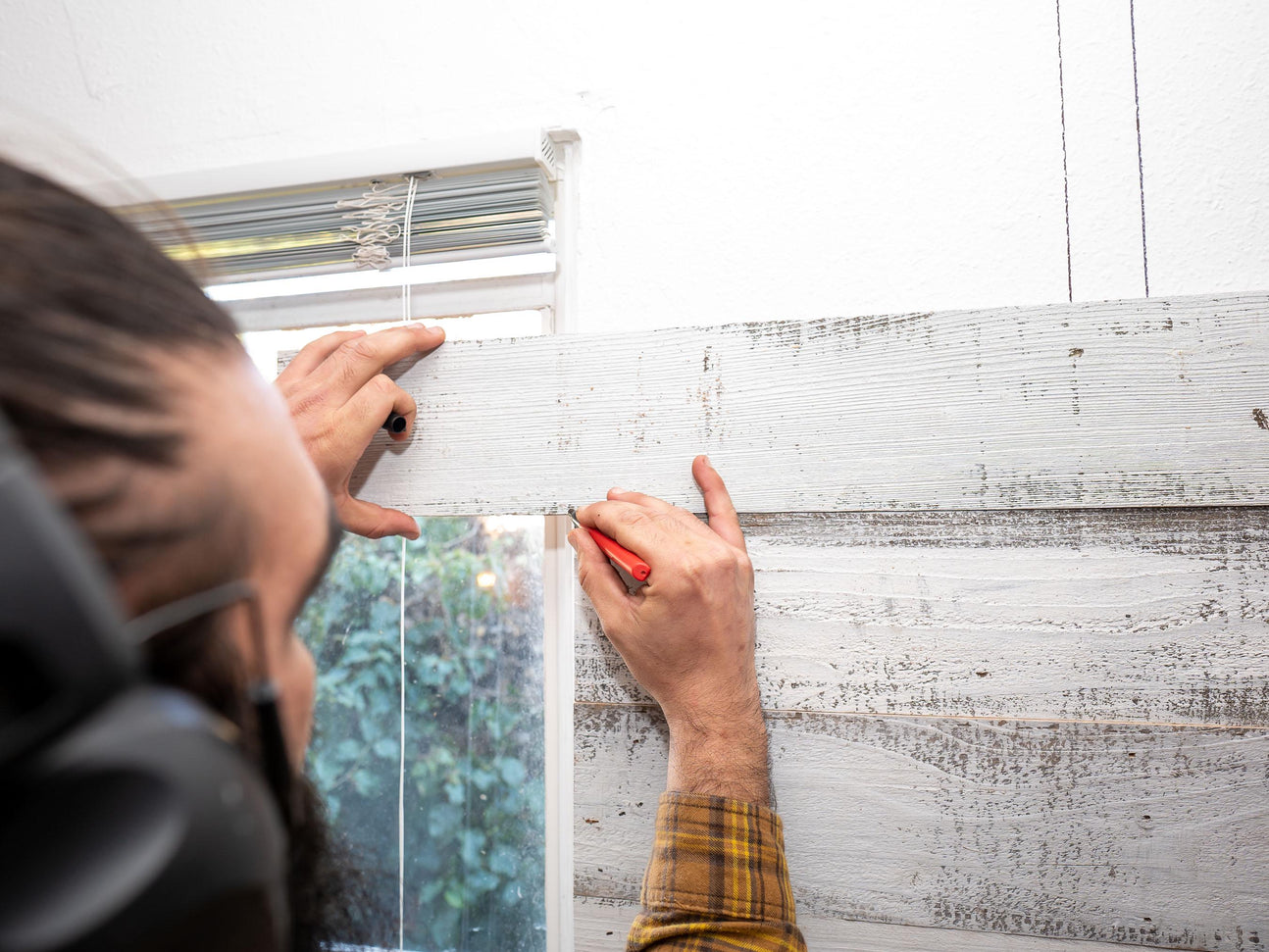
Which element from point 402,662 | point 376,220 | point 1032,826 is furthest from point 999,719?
point 376,220

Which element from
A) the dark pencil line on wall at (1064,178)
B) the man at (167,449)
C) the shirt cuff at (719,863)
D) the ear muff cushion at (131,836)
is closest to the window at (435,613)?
the shirt cuff at (719,863)

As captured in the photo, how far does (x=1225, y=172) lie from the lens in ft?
2.77

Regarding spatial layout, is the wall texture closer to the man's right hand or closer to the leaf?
the man's right hand

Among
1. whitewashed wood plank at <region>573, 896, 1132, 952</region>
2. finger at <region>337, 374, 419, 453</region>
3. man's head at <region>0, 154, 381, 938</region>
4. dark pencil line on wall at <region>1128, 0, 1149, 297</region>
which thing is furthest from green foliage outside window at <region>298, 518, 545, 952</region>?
dark pencil line on wall at <region>1128, 0, 1149, 297</region>

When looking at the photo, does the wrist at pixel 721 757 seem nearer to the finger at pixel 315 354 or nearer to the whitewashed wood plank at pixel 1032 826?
the whitewashed wood plank at pixel 1032 826

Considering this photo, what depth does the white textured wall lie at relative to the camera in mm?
856

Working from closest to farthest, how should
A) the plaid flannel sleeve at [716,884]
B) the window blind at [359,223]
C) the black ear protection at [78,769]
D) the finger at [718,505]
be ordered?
the black ear protection at [78,769] < the plaid flannel sleeve at [716,884] < the finger at [718,505] < the window blind at [359,223]

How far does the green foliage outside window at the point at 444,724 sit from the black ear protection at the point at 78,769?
2.87 ft

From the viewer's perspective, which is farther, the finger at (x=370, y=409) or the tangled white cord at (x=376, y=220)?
the tangled white cord at (x=376, y=220)

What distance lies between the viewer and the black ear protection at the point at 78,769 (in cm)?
23

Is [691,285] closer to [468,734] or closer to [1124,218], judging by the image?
[1124,218]

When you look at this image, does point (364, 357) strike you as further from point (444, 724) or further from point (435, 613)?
point (444, 724)

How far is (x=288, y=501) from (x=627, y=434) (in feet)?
1.61

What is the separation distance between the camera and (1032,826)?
2.57ft
